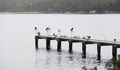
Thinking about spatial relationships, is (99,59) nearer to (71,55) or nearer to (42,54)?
(71,55)

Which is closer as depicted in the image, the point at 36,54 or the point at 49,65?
the point at 49,65

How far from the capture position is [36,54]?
74.4 metres

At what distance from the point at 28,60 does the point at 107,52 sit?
14158mm

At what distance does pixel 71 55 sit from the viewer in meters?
70.2

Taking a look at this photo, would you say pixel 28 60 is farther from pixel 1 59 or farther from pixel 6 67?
pixel 6 67

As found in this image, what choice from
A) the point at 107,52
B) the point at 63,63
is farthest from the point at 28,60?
the point at 107,52

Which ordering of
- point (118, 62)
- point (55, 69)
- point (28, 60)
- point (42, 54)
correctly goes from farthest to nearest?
point (42, 54), point (28, 60), point (55, 69), point (118, 62)

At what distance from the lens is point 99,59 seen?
63625 millimetres

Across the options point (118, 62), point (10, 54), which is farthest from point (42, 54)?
point (118, 62)

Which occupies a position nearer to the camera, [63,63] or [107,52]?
[63,63]

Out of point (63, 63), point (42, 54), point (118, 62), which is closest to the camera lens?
point (118, 62)

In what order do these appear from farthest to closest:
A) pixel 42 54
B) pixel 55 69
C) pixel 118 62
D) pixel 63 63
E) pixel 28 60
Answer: pixel 42 54 < pixel 28 60 < pixel 63 63 < pixel 55 69 < pixel 118 62

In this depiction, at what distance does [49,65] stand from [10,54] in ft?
57.4

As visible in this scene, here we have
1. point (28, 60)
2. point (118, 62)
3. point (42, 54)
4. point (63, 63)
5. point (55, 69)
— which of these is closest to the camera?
point (118, 62)
